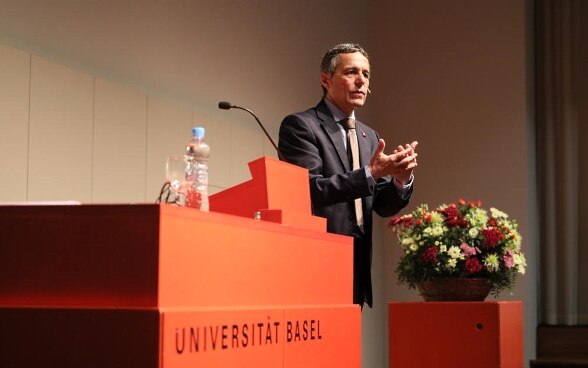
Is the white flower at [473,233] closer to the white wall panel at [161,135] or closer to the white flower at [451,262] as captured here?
the white flower at [451,262]

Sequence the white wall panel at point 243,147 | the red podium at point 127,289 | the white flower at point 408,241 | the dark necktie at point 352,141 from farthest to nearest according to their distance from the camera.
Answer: the white wall panel at point 243,147 < the white flower at point 408,241 < the dark necktie at point 352,141 < the red podium at point 127,289

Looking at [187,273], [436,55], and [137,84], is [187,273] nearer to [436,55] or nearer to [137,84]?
[137,84]

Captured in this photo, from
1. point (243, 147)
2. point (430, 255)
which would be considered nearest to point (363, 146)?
point (430, 255)

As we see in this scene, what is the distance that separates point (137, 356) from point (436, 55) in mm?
5917

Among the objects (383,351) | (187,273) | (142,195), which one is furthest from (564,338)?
(187,273)

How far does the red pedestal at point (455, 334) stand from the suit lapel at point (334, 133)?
37.1 inches

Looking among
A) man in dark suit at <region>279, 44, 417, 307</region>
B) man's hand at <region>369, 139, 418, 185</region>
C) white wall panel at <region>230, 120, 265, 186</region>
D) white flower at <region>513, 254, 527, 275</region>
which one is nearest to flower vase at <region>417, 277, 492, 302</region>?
white flower at <region>513, 254, 527, 275</region>

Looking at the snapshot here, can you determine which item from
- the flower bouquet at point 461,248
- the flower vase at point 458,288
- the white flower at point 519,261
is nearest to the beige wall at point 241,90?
the flower bouquet at point 461,248

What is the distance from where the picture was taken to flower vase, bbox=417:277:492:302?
4.00 meters

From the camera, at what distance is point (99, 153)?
168 inches

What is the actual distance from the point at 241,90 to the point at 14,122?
1.97 meters

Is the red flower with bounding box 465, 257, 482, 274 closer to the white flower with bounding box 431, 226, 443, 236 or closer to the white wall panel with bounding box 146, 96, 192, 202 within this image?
the white flower with bounding box 431, 226, 443, 236

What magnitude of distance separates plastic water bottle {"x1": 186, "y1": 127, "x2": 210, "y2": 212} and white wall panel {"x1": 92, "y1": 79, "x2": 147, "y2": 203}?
2018 mm

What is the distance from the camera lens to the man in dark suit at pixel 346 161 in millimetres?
3072
